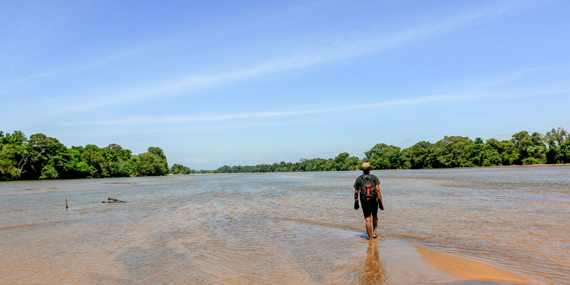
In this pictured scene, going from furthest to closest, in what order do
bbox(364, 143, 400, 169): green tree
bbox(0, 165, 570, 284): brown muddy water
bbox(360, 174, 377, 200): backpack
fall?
bbox(364, 143, 400, 169): green tree → bbox(360, 174, 377, 200): backpack → bbox(0, 165, 570, 284): brown muddy water

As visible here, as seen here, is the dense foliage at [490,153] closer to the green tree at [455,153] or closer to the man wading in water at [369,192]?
the green tree at [455,153]

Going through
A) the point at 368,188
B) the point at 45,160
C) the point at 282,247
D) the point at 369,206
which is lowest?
the point at 282,247

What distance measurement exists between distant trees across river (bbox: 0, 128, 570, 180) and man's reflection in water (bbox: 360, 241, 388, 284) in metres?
90.5

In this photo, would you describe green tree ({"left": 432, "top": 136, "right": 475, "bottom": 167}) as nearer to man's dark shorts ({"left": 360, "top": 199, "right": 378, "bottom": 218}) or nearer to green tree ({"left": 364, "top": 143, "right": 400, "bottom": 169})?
green tree ({"left": 364, "top": 143, "right": 400, "bottom": 169})

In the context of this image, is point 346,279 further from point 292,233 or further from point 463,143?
point 463,143

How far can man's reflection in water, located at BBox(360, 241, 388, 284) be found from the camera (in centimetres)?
652

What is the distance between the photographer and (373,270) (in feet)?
23.5

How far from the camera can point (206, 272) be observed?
746cm

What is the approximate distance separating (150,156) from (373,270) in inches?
6187

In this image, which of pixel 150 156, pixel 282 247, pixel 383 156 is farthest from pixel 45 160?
pixel 383 156

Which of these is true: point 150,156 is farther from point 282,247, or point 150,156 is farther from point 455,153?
point 282,247

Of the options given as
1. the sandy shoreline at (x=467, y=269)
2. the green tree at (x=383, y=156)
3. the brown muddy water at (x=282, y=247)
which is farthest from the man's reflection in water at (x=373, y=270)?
the green tree at (x=383, y=156)

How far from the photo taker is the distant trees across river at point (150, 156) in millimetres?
79812

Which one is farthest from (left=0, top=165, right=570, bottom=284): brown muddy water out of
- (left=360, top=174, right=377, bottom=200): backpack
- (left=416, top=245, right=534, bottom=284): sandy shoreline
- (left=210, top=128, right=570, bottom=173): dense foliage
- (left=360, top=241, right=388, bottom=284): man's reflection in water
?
(left=210, top=128, right=570, bottom=173): dense foliage
